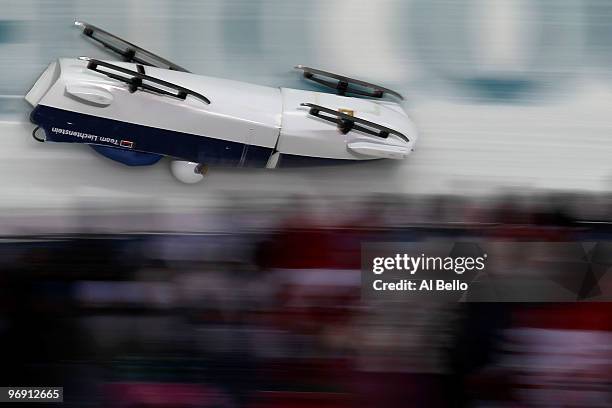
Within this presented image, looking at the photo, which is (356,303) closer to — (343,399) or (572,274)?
(343,399)

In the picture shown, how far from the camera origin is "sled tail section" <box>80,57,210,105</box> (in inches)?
126

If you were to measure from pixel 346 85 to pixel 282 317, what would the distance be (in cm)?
115

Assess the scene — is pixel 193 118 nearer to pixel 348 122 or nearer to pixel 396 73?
pixel 348 122

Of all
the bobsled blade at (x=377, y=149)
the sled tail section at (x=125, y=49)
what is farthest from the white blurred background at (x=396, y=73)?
the bobsled blade at (x=377, y=149)

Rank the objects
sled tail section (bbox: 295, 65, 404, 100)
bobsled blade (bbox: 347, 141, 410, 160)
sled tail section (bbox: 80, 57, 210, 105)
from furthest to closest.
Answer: sled tail section (bbox: 295, 65, 404, 100) → bobsled blade (bbox: 347, 141, 410, 160) → sled tail section (bbox: 80, 57, 210, 105)

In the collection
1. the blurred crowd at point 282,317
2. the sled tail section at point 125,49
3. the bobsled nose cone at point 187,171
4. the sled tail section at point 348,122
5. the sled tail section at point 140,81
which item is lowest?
the blurred crowd at point 282,317

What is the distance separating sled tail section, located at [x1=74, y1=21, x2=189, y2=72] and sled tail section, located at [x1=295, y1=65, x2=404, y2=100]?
0.59m

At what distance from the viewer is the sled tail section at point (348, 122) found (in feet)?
10.8

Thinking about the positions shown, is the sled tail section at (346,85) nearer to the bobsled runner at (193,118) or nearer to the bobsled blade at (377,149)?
the bobsled runner at (193,118)

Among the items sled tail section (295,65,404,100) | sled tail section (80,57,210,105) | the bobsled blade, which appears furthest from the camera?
sled tail section (295,65,404,100)

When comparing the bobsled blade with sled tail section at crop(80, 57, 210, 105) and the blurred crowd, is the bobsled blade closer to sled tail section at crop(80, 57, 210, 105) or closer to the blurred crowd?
the blurred crowd

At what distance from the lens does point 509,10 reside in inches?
142

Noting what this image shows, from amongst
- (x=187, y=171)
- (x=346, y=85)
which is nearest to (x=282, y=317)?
(x=187, y=171)

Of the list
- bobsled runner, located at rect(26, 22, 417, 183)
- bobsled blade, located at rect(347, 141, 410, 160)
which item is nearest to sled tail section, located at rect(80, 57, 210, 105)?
bobsled runner, located at rect(26, 22, 417, 183)
